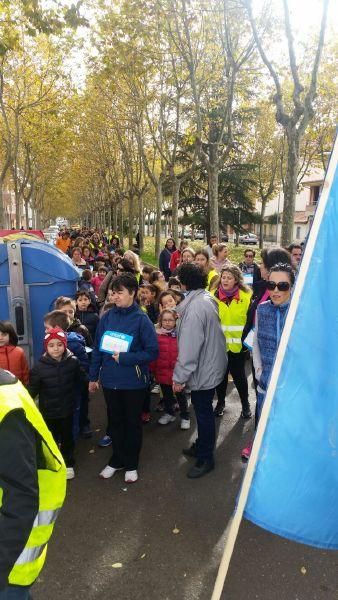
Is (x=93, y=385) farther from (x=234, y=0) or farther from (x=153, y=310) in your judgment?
(x=234, y=0)

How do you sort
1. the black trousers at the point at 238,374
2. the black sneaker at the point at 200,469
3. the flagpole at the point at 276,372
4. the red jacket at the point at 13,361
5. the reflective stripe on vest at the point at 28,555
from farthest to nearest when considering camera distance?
the black trousers at the point at 238,374, the red jacket at the point at 13,361, the black sneaker at the point at 200,469, the flagpole at the point at 276,372, the reflective stripe on vest at the point at 28,555

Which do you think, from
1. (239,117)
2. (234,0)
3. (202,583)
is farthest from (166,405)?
(239,117)

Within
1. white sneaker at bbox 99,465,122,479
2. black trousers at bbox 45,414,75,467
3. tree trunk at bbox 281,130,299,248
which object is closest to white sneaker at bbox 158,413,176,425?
white sneaker at bbox 99,465,122,479

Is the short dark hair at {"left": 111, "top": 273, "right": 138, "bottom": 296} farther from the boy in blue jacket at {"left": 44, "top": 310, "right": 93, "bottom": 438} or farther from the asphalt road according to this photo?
the asphalt road

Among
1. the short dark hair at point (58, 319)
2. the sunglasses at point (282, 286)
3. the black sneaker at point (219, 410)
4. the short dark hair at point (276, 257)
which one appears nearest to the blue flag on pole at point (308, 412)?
the sunglasses at point (282, 286)

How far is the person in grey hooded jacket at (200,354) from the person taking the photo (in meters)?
3.92

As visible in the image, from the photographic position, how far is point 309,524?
2117 millimetres

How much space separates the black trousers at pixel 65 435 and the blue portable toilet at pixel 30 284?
1.57 metres

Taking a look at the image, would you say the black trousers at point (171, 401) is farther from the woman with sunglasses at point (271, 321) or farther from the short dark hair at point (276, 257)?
the short dark hair at point (276, 257)

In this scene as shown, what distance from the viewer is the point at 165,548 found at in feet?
10.5

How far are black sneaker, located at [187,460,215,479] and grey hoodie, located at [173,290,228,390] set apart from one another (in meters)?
0.74

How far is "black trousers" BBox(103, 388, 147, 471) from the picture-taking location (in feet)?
13.2

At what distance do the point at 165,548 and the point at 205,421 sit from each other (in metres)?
1.17

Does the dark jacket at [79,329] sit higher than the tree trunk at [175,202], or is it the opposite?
the tree trunk at [175,202]
